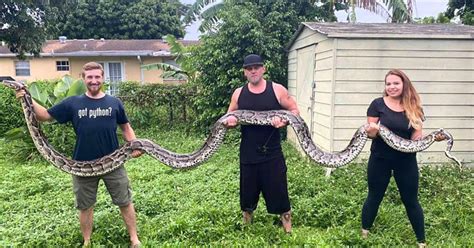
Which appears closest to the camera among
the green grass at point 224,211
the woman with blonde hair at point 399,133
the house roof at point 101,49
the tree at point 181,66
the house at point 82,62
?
the woman with blonde hair at point 399,133

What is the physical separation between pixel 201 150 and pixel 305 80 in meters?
5.20

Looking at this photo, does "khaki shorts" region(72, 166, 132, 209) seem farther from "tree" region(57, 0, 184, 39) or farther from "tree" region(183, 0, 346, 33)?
"tree" region(57, 0, 184, 39)

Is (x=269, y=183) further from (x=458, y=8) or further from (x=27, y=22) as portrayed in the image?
(x=458, y=8)

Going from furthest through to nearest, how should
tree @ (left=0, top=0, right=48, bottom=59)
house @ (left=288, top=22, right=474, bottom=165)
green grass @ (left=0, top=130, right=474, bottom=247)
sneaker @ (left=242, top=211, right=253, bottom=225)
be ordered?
tree @ (left=0, top=0, right=48, bottom=59) < house @ (left=288, top=22, right=474, bottom=165) < sneaker @ (left=242, top=211, right=253, bottom=225) < green grass @ (left=0, top=130, right=474, bottom=247)

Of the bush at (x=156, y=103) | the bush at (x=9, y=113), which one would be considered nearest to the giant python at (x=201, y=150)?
the bush at (x=9, y=113)

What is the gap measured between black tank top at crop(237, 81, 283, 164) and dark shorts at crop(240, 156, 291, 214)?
8cm

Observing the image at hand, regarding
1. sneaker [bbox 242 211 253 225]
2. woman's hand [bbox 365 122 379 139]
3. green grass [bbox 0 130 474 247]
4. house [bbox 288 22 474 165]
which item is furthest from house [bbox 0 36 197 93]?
woman's hand [bbox 365 122 379 139]

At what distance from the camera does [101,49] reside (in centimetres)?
2220

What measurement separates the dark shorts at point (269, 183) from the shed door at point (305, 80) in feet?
14.3

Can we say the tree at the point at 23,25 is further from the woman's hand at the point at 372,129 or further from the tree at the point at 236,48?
the woman's hand at the point at 372,129

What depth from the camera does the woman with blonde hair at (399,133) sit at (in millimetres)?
4227

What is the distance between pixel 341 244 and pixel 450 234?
145 centimetres

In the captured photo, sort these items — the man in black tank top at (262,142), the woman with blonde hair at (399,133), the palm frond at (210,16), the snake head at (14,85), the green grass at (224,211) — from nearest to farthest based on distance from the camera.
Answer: the snake head at (14,85) → the woman with blonde hair at (399,133) → the man in black tank top at (262,142) → the green grass at (224,211) → the palm frond at (210,16)

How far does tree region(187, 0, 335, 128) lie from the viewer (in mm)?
10781
